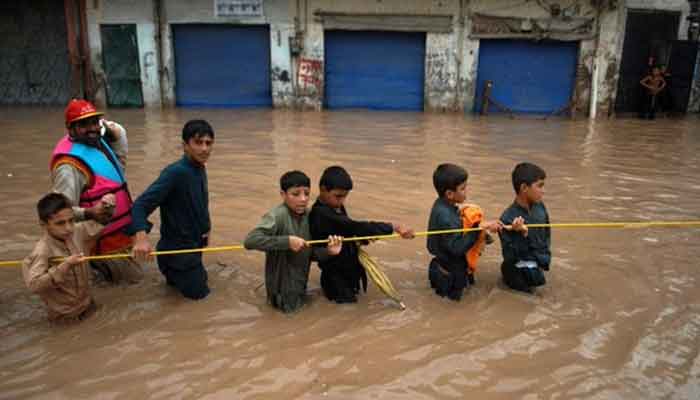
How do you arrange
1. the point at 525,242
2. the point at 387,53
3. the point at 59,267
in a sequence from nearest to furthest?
the point at 59,267
the point at 525,242
the point at 387,53

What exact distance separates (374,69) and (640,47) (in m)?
8.03

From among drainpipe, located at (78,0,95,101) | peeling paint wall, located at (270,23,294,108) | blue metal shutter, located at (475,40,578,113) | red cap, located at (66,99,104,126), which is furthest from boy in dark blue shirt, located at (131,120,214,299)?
drainpipe, located at (78,0,95,101)

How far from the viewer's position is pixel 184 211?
3742mm

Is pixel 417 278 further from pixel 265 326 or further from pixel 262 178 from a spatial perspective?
pixel 262 178

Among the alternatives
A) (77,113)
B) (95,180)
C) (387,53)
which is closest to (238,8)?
(387,53)

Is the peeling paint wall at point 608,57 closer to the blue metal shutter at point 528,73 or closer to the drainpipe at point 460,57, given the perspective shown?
the blue metal shutter at point 528,73

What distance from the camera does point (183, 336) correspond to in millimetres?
3424

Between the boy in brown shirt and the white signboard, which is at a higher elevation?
the white signboard

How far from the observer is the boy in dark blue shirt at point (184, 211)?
3.55 meters

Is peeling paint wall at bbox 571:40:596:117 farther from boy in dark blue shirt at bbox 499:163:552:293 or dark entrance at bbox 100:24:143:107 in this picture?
boy in dark blue shirt at bbox 499:163:552:293

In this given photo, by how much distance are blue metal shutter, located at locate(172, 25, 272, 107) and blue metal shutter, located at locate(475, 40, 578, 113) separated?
6.72m

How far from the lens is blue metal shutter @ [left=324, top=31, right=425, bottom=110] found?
17.0 meters

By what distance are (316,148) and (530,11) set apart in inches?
390

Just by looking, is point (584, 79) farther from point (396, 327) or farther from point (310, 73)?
point (396, 327)
